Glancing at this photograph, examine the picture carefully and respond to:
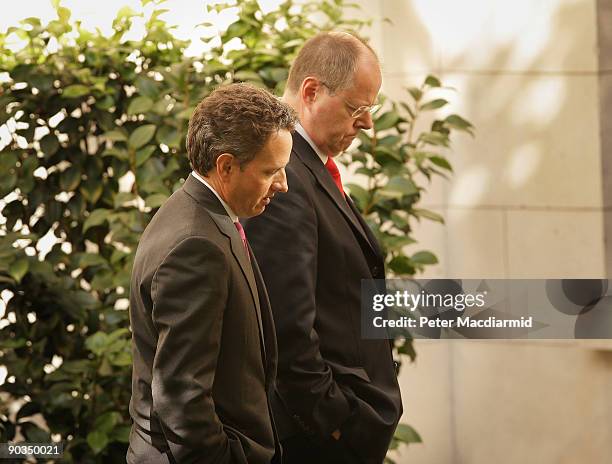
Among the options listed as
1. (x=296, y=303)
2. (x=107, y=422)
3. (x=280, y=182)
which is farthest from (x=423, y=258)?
(x=280, y=182)

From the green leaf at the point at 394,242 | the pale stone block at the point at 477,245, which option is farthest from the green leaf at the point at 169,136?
the pale stone block at the point at 477,245

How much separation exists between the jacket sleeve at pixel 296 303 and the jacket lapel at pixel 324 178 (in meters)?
0.09

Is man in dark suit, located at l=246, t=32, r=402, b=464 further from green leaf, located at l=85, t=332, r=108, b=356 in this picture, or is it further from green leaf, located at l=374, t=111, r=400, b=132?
green leaf, located at l=85, t=332, r=108, b=356

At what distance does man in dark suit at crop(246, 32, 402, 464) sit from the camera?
229cm

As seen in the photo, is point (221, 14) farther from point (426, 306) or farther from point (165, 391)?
point (165, 391)

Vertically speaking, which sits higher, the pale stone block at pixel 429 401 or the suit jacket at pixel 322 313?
the suit jacket at pixel 322 313

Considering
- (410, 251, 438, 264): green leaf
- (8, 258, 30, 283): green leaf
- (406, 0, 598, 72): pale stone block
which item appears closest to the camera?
(8, 258, 30, 283): green leaf

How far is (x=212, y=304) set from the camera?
182cm

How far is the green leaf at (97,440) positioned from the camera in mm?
3426

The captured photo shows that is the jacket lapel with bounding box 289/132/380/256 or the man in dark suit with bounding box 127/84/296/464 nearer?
the man in dark suit with bounding box 127/84/296/464

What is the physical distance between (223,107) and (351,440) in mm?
882

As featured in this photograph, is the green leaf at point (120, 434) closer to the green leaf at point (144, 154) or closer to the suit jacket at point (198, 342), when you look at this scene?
the green leaf at point (144, 154)

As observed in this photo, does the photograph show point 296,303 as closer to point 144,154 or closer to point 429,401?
point 144,154

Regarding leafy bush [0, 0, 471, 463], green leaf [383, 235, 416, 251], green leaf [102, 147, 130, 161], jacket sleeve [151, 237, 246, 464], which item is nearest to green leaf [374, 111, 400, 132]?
leafy bush [0, 0, 471, 463]
